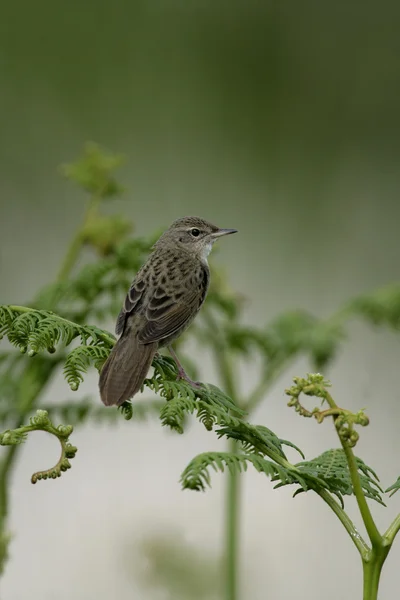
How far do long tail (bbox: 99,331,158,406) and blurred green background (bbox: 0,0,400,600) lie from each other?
7.21 feet

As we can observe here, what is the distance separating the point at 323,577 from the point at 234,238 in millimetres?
2796

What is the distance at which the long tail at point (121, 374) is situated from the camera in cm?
220

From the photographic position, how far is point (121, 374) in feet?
7.27

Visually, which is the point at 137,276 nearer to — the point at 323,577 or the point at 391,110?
the point at 323,577

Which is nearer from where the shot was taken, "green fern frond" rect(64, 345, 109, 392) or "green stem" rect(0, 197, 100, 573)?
"green fern frond" rect(64, 345, 109, 392)

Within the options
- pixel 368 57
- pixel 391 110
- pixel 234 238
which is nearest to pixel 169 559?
pixel 234 238

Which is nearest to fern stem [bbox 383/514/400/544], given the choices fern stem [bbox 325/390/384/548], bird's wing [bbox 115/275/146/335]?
fern stem [bbox 325/390/384/548]

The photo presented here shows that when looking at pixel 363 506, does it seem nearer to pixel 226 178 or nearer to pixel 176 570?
pixel 176 570

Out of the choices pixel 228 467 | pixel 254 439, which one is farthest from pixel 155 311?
pixel 228 467

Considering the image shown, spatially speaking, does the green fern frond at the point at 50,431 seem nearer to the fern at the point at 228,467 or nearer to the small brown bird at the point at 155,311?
the fern at the point at 228,467

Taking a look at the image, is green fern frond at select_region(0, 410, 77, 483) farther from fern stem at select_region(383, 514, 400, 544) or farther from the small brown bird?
fern stem at select_region(383, 514, 400, 544)

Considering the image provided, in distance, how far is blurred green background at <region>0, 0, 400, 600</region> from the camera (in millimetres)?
4797

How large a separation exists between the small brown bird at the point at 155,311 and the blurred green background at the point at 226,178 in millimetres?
1658

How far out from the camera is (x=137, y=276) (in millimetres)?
2932
